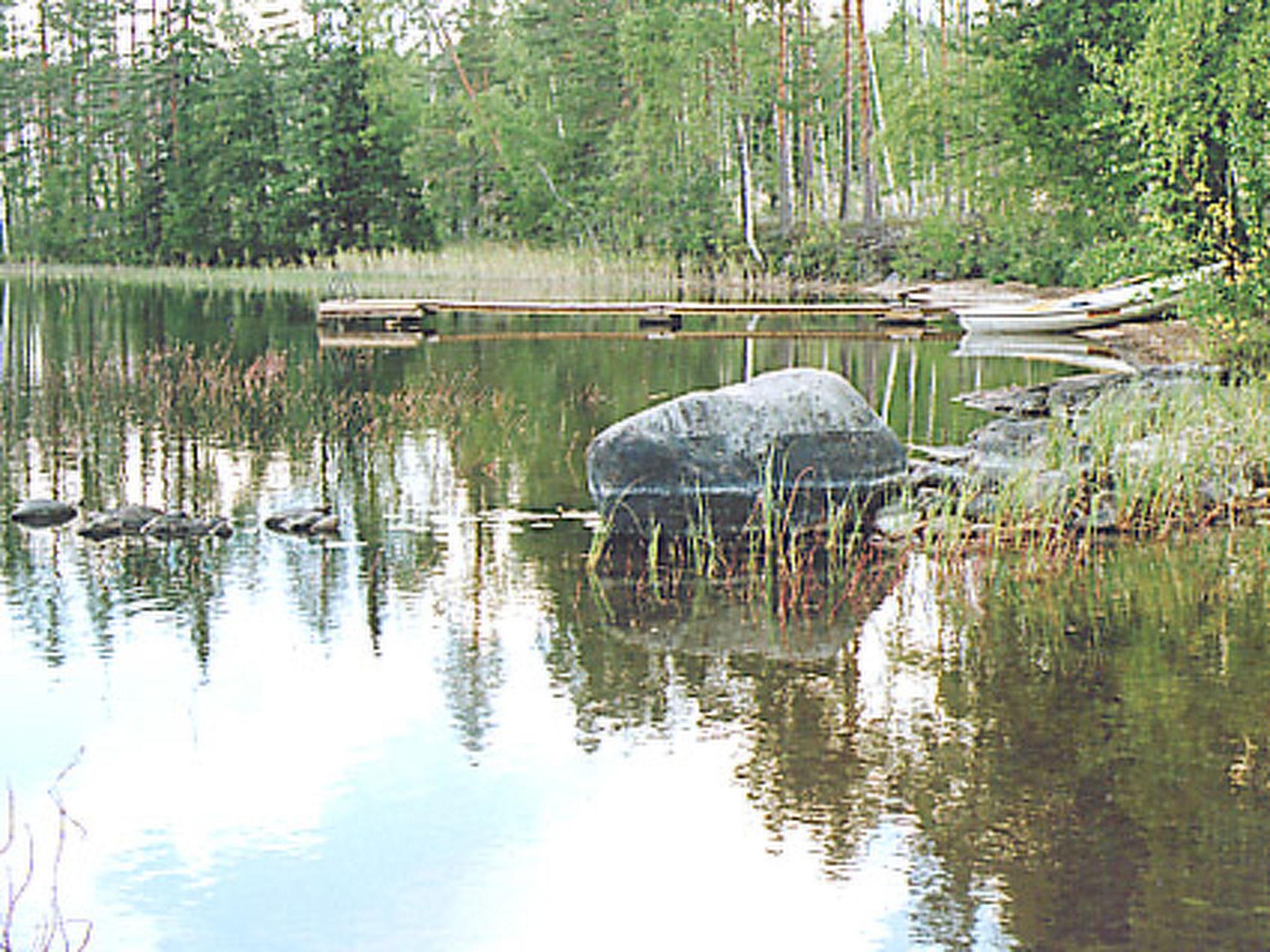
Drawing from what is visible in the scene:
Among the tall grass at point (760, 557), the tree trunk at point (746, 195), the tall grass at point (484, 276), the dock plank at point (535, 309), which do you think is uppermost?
the tree trunk at point (746, 195)

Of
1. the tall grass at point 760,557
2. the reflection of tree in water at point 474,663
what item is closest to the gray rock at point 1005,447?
the tall grass at point 760,557

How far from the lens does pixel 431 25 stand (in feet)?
205

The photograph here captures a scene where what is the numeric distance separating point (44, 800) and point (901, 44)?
180 ft

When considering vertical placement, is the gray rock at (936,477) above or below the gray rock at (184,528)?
above

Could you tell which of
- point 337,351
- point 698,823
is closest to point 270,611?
point 698,823

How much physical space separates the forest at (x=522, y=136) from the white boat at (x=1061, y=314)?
331cm

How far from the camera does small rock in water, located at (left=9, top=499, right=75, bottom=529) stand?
10820 millimetres

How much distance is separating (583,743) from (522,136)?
51.9 m

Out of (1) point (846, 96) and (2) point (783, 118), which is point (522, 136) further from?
(2) point (783, 118)

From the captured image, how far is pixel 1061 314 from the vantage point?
26.4 m

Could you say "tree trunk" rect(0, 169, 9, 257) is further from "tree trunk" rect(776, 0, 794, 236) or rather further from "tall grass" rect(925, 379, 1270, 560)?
"tall grass" rect(925, 379, 1270, 560)

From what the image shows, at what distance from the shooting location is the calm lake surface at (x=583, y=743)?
16.5 ft

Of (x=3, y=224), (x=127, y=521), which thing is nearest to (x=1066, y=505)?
(x=127, y=521)

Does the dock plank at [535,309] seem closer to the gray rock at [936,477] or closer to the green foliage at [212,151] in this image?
the gray rock at [936,477]
